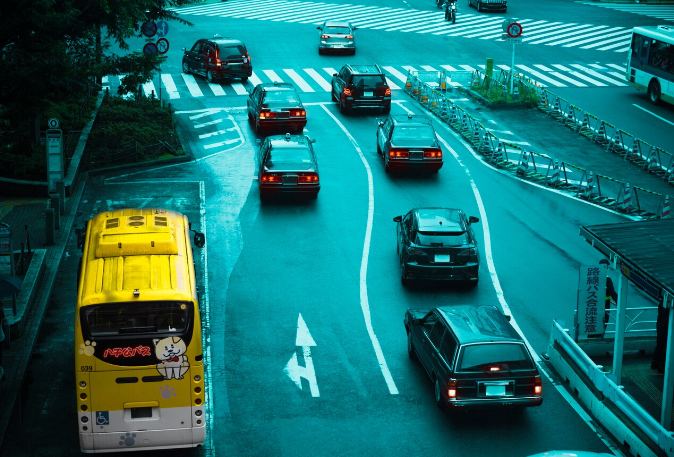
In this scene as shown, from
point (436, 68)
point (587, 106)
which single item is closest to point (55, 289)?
point (587, 106)

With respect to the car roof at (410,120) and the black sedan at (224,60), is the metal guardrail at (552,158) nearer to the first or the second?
the car roof at (410,120)

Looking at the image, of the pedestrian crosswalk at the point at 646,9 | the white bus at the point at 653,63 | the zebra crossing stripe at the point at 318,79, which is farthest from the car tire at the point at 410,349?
the pedestrian crosswalk at the point at 646,9

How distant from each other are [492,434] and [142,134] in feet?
69.7

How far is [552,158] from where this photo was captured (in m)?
33.7

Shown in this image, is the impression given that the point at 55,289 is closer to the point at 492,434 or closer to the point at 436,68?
the point at 492,434

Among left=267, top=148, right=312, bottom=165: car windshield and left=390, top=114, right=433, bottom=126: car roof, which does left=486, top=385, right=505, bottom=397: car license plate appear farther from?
left=390, top=114, right=433, bottom=126: car roof

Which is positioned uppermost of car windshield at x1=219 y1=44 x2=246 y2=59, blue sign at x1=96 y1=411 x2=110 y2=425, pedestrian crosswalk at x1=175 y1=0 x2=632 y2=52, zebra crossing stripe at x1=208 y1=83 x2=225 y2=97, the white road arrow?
pedestrian crosswalk at x1=175 y1=0 x2=632 y2=52

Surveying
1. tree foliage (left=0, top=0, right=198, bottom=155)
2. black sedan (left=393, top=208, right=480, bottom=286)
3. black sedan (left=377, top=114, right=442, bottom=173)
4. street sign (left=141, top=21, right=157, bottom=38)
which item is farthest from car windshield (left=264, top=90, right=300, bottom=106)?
black sedan (left=393, top=208, right=480, bottom=286)

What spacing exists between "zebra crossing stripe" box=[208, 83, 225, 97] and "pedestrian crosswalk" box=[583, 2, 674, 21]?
33.3 m

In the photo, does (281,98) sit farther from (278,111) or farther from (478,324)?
(478,324)

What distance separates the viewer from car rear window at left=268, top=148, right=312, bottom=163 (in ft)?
94.7

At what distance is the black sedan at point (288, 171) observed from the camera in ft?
92.7

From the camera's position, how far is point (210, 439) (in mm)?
15398

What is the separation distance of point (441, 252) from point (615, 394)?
6595mm
